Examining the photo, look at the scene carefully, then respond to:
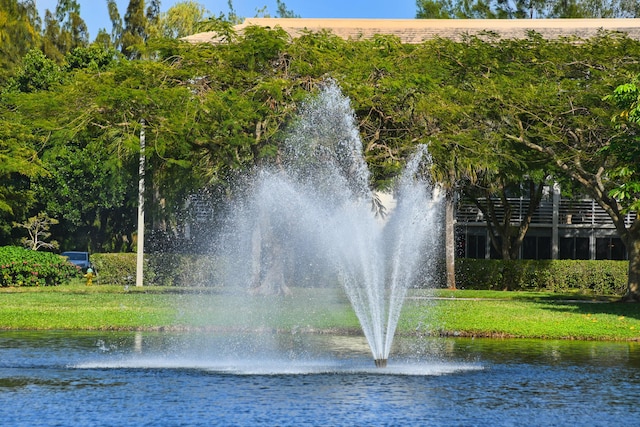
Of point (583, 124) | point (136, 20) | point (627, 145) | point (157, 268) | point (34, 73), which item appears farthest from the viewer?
point (136, 20)

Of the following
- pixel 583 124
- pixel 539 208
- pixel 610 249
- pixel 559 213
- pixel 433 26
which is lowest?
pixel 610 249

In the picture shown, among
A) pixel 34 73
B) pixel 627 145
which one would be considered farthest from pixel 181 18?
pixel 627 145

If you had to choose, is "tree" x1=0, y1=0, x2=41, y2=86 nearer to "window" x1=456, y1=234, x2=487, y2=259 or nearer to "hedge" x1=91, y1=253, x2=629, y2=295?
"hedge" x1=91, y1=253, x2=629, y2=295

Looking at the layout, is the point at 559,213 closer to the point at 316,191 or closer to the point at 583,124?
the point at 583,124

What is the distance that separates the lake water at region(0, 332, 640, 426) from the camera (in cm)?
1374

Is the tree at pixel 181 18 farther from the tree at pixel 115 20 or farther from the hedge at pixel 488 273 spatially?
the hedge at pixel 488 273

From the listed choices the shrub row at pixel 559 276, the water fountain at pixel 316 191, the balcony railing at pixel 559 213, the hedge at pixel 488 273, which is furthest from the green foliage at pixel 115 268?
the balcony railing at pixel 559 213

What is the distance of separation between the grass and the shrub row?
7071 mm

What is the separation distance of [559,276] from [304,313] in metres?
17.0

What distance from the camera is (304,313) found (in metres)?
27.8

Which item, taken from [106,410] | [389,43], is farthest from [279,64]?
[106,410]

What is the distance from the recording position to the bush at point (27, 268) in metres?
36.9

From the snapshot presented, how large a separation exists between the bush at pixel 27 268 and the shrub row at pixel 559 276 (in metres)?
15.9

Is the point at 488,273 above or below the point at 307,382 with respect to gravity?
above
